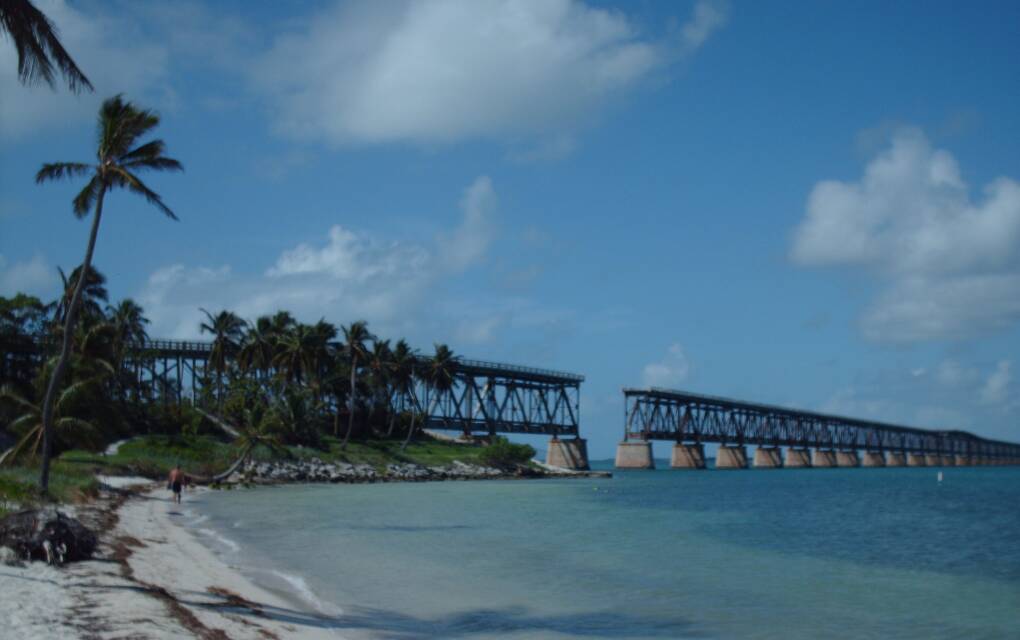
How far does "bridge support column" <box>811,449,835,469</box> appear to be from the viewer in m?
196

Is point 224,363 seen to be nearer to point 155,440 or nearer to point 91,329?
point 155,440

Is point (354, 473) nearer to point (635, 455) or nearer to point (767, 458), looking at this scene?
point (635, 455)

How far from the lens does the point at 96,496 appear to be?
1328 inches

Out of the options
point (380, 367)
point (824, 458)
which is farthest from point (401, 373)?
point (824, 458)

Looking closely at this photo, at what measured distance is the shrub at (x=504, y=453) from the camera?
315 feet

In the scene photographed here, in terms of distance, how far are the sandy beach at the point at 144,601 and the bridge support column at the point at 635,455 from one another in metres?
120

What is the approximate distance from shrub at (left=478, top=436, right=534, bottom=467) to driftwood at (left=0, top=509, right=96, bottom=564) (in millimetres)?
79943

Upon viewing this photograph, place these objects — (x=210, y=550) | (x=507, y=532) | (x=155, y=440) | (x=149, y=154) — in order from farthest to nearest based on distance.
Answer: (x=155, y=440), (x=507, y=532), (x=149, y=154), (x=210, y=550)

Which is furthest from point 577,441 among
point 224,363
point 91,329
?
point 91,329

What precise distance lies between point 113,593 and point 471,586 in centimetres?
911

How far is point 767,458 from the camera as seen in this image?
17900 centimetres

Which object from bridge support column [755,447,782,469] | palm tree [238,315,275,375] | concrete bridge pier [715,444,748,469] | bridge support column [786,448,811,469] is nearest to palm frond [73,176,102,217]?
palm tree [238,315,275,375]

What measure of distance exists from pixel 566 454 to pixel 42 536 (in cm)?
10783

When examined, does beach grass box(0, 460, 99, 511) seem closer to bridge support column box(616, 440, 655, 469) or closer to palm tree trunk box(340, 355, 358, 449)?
palm tree trunk box(340, 355, 358, 449)
